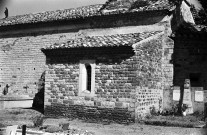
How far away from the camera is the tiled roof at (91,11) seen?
1577 cm

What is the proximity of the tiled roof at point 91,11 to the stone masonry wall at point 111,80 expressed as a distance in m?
2.06

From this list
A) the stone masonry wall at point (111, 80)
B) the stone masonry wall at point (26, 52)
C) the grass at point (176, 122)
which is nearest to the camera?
the grass at point (176, 122)

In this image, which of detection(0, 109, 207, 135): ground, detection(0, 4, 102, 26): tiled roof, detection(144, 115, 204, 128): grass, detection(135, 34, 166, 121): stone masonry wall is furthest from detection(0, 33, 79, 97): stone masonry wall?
detection(144, 115, 204, 128): grass

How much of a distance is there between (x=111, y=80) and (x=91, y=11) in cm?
732

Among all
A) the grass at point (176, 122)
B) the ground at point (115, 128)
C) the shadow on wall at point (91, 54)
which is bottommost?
the ground at point (115, 128)

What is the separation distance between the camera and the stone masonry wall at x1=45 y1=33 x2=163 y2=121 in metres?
12.2

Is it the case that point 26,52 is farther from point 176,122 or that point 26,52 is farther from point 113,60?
point 176,122

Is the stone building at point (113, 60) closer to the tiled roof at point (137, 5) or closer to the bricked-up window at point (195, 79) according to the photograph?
the tiled roof at point (137, 5)

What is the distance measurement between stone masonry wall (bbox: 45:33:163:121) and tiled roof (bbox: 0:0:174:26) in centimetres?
206

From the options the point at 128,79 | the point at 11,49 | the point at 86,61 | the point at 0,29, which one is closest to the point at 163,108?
the point at 128,79

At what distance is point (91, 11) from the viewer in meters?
18.6

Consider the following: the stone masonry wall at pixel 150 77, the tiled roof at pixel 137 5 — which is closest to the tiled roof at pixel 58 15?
the tiled roof at pixel 137 5

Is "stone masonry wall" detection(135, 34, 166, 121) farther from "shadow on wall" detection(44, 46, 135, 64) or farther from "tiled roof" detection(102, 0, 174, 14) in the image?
"tiled roof" detection(102, 0, 174, 14)

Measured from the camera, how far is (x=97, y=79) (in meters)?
12.9
